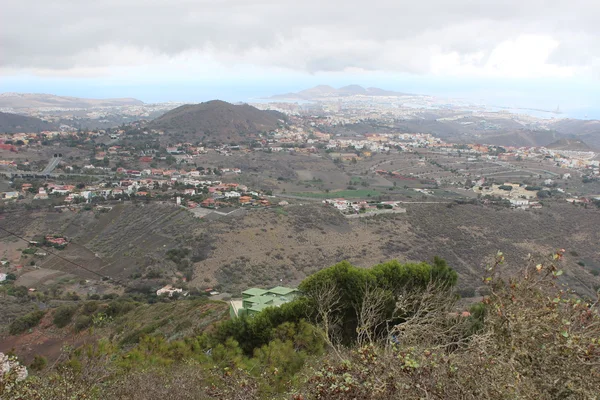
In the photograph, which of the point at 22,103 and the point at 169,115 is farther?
the point at 22,103

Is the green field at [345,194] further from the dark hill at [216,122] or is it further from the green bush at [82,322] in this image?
the dark hill at [216,122]

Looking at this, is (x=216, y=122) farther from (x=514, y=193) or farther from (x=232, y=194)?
(x=514, y=193)

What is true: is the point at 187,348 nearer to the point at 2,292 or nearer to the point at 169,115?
the point at 2,292

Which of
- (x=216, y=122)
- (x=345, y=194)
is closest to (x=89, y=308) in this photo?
(x=345, y=194)

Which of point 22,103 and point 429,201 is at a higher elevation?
point 22,103

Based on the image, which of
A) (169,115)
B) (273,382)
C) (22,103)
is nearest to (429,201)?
(273,382)

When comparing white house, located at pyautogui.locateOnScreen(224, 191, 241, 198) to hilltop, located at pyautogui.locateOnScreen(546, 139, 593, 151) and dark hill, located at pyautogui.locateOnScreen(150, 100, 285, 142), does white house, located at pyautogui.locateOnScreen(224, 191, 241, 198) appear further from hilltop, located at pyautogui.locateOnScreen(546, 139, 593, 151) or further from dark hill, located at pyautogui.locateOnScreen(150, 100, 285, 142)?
hilltop, located at pyautogui.locateOnScreen(546, 139, 593, 151)

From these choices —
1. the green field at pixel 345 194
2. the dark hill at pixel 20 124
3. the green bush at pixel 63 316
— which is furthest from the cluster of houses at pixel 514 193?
the dark hill at pixel 20 124
